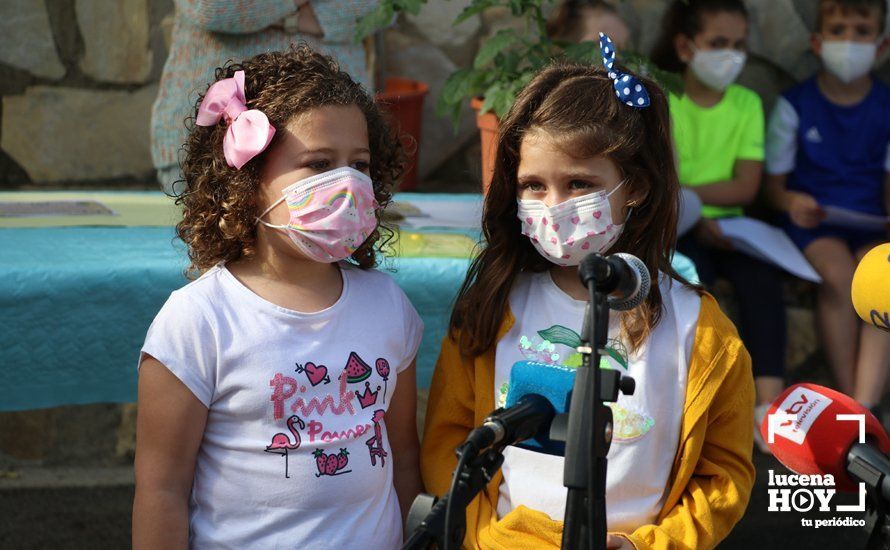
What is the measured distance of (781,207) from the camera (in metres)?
4.41

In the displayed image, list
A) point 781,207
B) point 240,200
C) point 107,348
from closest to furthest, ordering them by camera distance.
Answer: point 240,200, point 107,348, point 781,207

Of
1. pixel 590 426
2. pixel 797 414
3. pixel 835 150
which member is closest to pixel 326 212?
pixel 590 426

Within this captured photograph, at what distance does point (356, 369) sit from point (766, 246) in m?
2.49

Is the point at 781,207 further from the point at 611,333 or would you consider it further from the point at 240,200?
the point at 240,200

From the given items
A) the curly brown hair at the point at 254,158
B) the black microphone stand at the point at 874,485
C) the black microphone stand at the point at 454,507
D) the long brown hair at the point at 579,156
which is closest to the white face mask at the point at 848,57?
the long brown hair at the point at 579,156

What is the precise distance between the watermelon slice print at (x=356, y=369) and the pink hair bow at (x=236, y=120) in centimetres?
40

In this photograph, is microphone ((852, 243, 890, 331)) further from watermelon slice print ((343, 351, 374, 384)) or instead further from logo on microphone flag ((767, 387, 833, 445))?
watermelon slice print ((343, 351, 374, 384))

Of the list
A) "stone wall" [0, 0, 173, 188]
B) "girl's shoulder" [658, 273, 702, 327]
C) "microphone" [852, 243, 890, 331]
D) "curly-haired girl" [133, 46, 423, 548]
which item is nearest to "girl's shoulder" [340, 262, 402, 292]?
"curly-haired girl" [133, 46, 423, 548]

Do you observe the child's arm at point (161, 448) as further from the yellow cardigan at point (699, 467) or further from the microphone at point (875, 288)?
the microphone at point (875, 288)

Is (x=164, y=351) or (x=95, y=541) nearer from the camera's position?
(x=164, y=351)

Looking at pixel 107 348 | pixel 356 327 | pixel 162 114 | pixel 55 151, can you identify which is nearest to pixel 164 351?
pixel 356 327

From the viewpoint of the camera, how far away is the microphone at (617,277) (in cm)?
146

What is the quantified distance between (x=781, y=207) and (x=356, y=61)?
1782 mm

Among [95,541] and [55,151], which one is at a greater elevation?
[55,151]
